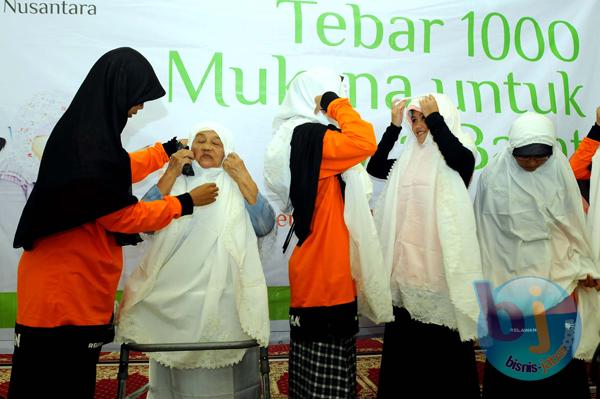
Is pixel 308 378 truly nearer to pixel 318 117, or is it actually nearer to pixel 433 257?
pixel 433 257

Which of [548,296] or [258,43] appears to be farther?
[258,43]

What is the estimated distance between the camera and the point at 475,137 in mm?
3025

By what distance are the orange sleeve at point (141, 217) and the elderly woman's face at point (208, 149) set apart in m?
0.34

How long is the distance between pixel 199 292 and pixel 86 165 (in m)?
0.58

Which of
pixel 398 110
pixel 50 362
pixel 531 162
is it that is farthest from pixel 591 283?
pixel 50 362

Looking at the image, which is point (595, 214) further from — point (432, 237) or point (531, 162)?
point (432, 237)

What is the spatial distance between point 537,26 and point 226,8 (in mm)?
1808

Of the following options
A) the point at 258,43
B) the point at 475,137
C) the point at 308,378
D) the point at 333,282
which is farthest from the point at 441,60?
the point at 308,378

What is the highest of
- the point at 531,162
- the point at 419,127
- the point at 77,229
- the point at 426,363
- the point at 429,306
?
the point at 419,127

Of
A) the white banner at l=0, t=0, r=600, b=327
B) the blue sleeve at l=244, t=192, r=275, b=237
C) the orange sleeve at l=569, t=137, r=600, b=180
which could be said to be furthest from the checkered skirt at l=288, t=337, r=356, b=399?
the orange sleeve at l=569, t=137, r=600, b=180

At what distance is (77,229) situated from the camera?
1.55 metres

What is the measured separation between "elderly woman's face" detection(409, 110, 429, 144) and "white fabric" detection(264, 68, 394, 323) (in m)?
0.32

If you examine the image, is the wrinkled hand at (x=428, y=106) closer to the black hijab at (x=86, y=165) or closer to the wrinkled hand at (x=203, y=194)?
the wrinkled hand at (x=203, y=194)

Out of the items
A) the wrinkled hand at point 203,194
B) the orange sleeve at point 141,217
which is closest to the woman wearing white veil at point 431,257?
the wrinkled hand at point 203,194
